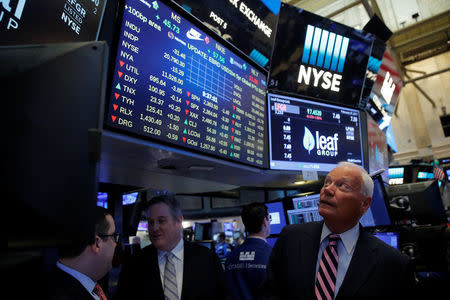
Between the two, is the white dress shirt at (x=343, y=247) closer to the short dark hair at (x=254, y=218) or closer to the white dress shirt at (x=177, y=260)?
the white dress shirt at (x=177, y=260)

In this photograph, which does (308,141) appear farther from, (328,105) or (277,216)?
(277,216)

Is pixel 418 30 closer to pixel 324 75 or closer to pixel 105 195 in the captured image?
pixel 324 75

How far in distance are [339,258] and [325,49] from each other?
2627 mm

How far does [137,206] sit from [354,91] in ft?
10.00

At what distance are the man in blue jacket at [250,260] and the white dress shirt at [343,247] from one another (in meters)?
0.93

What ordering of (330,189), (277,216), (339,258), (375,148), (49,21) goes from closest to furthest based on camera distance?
(49,21)
(339,258)
(330,189)
(277,216)
(375,148)

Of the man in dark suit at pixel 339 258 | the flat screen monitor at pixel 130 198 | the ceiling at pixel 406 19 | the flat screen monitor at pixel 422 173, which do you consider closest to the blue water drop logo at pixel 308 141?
the man in dark suit at pixel 339 258

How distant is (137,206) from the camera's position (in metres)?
3.92

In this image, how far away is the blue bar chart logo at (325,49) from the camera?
3307 millimetres

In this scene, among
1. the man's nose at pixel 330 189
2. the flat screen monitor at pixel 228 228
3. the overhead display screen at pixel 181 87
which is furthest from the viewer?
the flat screen monitor at pixel 228 228

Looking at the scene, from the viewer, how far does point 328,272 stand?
1.38m

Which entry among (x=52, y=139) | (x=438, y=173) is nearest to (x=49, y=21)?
(x=52, y=139)

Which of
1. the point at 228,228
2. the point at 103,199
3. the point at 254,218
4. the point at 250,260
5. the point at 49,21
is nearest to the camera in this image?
the point at 49,21

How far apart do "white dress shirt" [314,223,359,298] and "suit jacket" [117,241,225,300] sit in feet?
2.26
